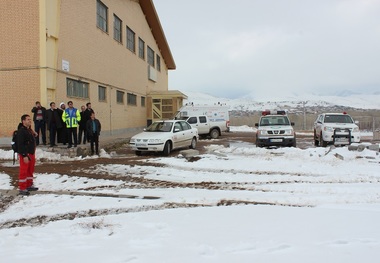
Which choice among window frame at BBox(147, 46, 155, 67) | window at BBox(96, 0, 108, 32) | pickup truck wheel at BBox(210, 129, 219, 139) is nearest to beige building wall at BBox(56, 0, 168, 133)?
window at BBox(96, 0, 108, 32)

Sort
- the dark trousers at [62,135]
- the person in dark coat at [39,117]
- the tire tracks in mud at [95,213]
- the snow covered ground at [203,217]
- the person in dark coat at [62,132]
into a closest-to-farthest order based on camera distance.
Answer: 1. the snow covered ground at [203,217]
2. the tire tracks in mud at [95,213]
3. the person in dark coat at [39,117]
4. the person in dark coat at [62,132]
5. the dark trousers at [62,135]

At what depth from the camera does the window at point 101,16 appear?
61.9 feet

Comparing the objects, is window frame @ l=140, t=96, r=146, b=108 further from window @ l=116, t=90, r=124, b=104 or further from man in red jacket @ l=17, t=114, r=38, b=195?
man in red jacket @ l=17, t=114, r=38, b=195

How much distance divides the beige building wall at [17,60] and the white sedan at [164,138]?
176 inches

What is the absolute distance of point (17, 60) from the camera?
13.7m

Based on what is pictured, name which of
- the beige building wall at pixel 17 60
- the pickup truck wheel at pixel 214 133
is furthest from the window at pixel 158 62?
the beige building wall at pixel 17 60

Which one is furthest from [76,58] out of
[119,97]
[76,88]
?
[119,97]

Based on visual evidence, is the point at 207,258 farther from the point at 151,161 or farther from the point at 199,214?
the point at 151,161

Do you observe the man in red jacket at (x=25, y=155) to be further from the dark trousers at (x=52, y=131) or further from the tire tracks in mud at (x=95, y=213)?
the dark trousers at (x=52, y=131)

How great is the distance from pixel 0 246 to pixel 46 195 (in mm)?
2970

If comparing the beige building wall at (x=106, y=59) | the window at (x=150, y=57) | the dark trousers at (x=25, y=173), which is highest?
the window at (x=150, y=57)

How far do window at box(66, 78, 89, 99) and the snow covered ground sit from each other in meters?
7.29

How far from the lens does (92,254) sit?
379cm

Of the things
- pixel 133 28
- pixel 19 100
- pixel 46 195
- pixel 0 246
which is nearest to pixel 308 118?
pixel 133 28
